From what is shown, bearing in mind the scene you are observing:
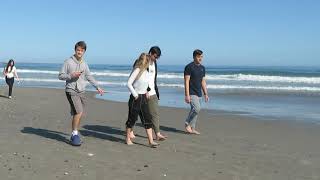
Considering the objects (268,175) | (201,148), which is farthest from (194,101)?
(268,175)

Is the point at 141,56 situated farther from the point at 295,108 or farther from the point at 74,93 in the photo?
the point at 295,108

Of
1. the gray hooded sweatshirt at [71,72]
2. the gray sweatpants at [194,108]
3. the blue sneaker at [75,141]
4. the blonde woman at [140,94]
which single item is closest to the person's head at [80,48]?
the gray hooded sweatshirt at [71,72]

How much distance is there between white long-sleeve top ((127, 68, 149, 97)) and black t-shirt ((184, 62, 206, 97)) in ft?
5.59

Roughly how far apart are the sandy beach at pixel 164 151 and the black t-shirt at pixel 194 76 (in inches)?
35.1

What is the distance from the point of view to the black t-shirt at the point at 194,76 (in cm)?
916

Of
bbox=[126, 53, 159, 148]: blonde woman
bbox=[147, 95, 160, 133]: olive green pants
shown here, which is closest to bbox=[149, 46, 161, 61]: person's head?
bbox=[126, 53, 159, 148]: blonde woman

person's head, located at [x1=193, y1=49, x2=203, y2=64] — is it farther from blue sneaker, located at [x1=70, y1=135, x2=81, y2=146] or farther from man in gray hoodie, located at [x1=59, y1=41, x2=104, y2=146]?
blue sneaker, located at [x1=70, y1=135, x2=81, y2=146]

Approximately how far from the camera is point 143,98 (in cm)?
766

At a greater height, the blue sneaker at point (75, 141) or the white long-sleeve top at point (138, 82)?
the white long-sleeve top at point (138, 82)

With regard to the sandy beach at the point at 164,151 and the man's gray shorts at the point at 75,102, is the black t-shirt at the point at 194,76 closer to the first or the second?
the sandy beach at the point at 164,151

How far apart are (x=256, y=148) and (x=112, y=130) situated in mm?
2931

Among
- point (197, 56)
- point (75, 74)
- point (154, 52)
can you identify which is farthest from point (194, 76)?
point (75, 74)

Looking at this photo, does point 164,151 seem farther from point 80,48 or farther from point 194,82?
point 194,82

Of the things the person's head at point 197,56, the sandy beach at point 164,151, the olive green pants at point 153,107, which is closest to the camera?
the sandy beach at point 164,151
